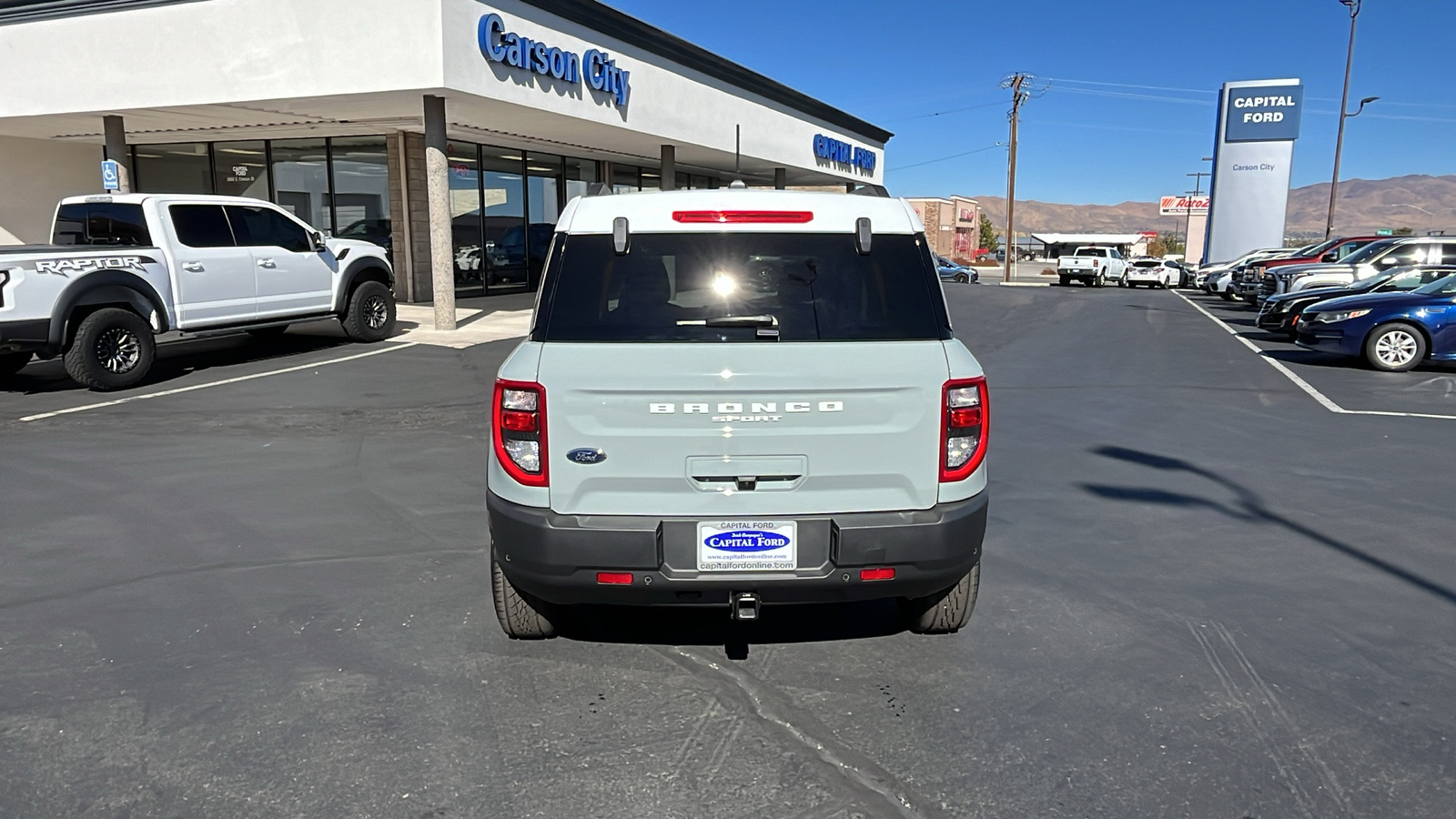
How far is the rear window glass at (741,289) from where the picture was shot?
3.68 m

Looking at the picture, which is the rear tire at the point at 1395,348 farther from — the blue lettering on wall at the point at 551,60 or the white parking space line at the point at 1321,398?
the blue lettering on wall at the point at 551,60

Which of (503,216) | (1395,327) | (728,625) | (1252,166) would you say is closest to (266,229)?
(503,216)

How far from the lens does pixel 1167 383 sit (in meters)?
12.0

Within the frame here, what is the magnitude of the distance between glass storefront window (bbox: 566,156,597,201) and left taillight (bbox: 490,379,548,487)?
22.4 metres

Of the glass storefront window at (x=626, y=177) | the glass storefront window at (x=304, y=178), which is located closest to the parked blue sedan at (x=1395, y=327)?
the glass storefront window at (x=626, y=177)

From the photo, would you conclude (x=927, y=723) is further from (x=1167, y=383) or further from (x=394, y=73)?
(x=394, y=73)

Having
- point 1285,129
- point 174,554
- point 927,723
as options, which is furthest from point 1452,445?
point 1285,129

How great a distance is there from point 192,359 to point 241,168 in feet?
34.9

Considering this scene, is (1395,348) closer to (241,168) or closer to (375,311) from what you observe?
(375,311)

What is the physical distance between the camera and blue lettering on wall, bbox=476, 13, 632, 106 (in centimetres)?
1455

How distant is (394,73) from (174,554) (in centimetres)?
1042

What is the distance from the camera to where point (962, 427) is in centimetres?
359

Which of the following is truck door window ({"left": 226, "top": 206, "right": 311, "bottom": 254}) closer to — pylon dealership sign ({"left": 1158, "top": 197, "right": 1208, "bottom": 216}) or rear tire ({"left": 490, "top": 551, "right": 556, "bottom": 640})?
rear tire ({"left": 490, "top": 551, "right": 556, "bottom": 640})

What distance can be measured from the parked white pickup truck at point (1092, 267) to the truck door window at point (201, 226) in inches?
1388
